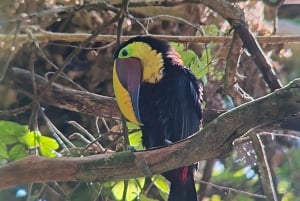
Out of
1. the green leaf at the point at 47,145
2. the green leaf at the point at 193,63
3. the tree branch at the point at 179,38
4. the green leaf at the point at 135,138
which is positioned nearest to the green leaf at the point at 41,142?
the green leaf at the point at 47,145

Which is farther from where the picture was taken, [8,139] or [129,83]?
[129,83]

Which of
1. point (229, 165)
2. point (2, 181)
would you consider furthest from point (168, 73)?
point (229, 165)

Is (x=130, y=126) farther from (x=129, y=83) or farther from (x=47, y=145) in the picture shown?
(x=47, y=145)

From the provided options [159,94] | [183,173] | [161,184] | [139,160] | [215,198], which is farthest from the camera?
[215,198]

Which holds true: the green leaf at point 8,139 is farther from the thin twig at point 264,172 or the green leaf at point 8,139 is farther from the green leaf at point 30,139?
the thin twig at point 264,172

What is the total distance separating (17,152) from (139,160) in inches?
19.6

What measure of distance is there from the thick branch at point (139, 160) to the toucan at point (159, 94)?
0.39 meters

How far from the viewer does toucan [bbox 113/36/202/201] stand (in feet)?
7.77

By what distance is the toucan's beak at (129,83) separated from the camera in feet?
7.78

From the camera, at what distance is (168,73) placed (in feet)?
8.09

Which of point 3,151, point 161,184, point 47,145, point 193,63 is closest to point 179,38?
point 193,63

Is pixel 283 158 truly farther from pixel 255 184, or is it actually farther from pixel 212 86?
pixel 212 86

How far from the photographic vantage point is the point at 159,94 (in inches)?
96.0

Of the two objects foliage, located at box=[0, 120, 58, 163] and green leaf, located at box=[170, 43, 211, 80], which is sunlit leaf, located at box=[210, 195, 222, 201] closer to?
green leaf, located at box=[170, 43, 211, 80]
